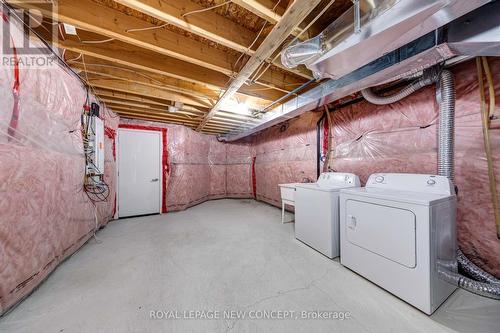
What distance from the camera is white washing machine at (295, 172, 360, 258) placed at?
81.0 inches

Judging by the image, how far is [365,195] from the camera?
1667 mm

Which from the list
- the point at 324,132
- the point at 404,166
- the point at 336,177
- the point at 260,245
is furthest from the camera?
the point at 324,132

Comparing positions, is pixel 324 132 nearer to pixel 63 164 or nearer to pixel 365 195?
pixel 365 195

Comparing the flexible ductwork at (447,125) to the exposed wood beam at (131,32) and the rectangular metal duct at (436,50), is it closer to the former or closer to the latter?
the rectangular metal duct at (436,50)

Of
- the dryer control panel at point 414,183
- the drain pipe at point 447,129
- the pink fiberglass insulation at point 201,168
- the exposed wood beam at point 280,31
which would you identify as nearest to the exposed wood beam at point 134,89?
the exposed wood beam at point 280,31

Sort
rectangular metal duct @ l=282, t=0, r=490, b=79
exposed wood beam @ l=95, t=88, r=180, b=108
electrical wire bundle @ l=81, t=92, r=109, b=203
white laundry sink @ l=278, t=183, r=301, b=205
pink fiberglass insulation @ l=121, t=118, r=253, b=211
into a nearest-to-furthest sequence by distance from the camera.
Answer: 1. rectangular metal duct @ l=282, t=0, r=490, b=79
2. electrical wire bundle @ l=81, t=92, r=109, b=203
3. exposed wood beam @ l=95, t=88, r=180, b=108
4. white laundry sink @ l=278, t=183, r=301, b=205
5. pink fiberglass insulation @ l=121, t=118, r=253, b=211

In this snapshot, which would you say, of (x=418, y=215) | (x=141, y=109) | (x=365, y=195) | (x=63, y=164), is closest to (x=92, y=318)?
(x=63, y=164)

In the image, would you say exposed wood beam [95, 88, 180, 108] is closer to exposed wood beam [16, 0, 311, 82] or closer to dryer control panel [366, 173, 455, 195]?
exposed wood beam [16, 0, 311, 82]

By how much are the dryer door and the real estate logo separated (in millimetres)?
3014

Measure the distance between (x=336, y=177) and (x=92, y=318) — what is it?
2894 mm

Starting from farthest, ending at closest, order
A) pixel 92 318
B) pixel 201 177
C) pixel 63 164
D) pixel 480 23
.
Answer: pixel 201 177 < pixel 63 164 < pixel 92 318 < pixel 480 23

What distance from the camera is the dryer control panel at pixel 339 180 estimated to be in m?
2.36

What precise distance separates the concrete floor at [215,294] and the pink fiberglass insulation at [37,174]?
0.23 m

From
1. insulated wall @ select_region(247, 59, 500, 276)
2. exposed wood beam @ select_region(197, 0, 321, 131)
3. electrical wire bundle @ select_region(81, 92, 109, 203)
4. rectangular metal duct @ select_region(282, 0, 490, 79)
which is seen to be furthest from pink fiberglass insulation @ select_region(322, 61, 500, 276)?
electrical wire bundle @ select_region(81, 92, 109, 203)
